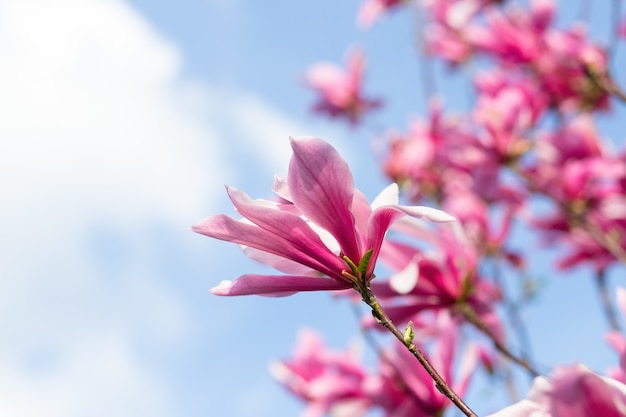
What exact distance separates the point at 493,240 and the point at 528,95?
0.64 meters

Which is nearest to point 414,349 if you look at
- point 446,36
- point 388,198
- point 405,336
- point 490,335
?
point 405,336

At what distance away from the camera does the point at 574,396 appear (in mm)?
968

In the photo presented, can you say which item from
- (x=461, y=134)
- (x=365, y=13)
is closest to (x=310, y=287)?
(x=461, y=134)

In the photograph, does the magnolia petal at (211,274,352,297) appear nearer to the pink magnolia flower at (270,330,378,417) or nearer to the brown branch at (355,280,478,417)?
the brown branch at (355,280,478,417)

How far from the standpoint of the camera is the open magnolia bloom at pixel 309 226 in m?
0.97

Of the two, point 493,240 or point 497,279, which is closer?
point 497,279

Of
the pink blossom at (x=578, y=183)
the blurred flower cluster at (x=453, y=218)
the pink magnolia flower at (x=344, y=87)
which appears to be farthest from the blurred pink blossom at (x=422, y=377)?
the pink magnolia flower at (x=344, y=87)

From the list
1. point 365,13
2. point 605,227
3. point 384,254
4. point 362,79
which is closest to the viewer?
point 384,254

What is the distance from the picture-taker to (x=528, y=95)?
3008 millimetres

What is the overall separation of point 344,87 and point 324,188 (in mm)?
3581

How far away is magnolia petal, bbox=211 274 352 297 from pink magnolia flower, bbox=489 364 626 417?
0.30 meters

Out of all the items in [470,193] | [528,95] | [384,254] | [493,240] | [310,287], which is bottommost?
[310,287]

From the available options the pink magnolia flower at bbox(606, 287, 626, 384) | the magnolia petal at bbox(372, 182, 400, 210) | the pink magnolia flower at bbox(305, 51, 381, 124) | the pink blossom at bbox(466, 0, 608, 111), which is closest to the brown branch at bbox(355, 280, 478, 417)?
the magnolia petal at bbox(372, 182, 400, 210)

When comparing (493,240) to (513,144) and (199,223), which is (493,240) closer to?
(513,144)
